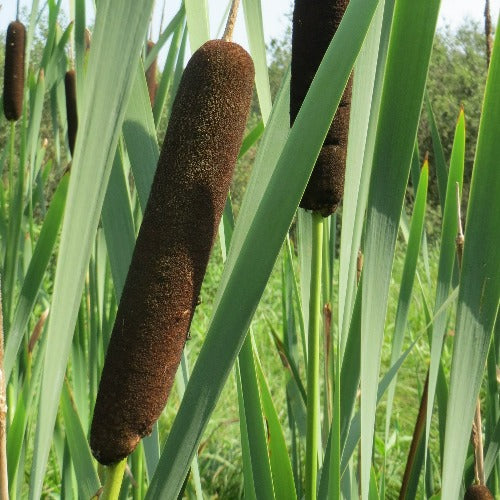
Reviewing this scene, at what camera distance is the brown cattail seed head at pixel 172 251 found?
Answer: 1.40 ft

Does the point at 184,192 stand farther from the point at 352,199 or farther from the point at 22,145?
the point at 22,145

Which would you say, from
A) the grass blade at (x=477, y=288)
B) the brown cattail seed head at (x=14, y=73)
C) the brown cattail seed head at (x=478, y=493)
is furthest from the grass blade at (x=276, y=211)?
the brown cattail seed head at (x=14, y=73)

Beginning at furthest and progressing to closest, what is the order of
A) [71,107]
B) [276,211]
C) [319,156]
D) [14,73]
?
[14,73] < [71,107] < [319,156] < [276,211]

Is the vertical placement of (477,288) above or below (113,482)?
above

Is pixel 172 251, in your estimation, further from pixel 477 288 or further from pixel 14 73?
pixel 14 73

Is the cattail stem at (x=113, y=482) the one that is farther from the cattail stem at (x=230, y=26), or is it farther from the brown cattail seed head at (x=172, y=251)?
the cattail stem at (x=230, y=26)

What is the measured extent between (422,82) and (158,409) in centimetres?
24

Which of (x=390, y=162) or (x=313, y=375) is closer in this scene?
(x=390, y=162)

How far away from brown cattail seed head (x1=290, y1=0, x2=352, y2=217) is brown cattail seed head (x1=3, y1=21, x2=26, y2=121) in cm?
103

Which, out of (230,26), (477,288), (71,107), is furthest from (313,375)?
(71,107)

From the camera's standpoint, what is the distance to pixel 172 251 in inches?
17.1

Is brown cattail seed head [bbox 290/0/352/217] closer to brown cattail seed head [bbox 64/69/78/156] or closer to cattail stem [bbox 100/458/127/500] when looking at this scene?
cattail stem [bbox 100/458/127/500]

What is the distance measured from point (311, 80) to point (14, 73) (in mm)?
1192

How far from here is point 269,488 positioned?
60cm
